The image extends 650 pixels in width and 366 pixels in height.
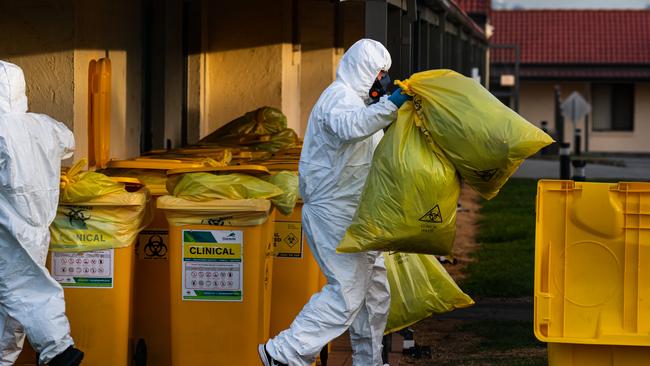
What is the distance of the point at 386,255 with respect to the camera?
8.47 metres

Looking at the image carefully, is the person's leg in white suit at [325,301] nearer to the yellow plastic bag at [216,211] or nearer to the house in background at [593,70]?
the yellow plastic bag at [216,211]

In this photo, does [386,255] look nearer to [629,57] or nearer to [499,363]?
[499,363]

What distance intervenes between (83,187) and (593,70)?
4365 centimetres

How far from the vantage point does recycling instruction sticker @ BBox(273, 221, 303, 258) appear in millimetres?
8500

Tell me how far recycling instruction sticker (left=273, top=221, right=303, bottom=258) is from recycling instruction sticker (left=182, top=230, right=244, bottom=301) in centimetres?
89

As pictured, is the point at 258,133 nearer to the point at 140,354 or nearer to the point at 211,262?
the point at 140,354

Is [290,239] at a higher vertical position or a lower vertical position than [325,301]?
higher

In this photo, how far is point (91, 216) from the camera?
Answer: 7645mm

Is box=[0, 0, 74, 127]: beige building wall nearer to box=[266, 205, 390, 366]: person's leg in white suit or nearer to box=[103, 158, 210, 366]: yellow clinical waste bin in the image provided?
box=[103, 158, 210, 366]: yellow clinical waste bin

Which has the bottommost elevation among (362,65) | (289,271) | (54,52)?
(289,271)

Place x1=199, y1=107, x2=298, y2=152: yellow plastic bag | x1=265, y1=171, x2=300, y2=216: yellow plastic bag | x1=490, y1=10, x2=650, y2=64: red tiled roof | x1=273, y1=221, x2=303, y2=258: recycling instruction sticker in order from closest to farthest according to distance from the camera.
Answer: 1. x1=265, y1=171, x2=300, y2=216: yellow plastic bag
2. x1=273, y1=221, x2=303, y2=258: recycling instruction sticker
3. x1=199, y1=107, x2=298, y2=152: yellow plastic bag
4. x1=490, y1=10, x2=650, y2=64: red tiled roof

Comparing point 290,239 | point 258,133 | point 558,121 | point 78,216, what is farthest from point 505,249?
point 558,121

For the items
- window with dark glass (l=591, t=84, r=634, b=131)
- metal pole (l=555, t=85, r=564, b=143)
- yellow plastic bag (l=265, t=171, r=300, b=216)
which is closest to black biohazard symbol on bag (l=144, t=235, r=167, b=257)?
yellow plastic bag (l=265, t=171, r=300, b=216)

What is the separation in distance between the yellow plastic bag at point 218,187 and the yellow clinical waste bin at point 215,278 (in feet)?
0.24
